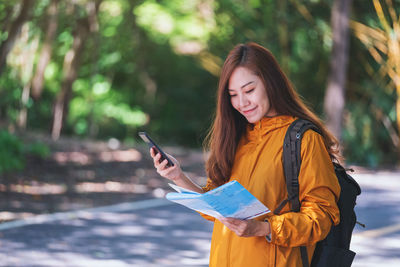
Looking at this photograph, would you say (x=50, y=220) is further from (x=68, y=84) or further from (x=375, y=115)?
(x=375, y=115)

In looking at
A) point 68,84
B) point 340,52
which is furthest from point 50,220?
point 68,84

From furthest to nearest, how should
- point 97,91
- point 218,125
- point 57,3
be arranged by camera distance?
1. point 97,91
2. point 57,3
3. point 218,125

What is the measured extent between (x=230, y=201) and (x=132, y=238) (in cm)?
564

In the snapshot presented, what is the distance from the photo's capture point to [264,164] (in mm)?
2691

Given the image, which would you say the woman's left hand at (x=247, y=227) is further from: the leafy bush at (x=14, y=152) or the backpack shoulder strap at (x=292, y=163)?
the leafy bush at (x=14, y=152)

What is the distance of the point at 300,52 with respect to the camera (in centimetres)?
2041

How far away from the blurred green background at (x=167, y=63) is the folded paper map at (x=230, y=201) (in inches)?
405

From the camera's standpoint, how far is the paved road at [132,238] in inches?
271

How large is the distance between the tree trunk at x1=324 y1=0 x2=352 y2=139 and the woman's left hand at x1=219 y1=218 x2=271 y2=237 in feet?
46.8

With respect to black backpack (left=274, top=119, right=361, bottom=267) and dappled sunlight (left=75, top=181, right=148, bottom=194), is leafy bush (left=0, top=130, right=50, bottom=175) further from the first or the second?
black backpack (left=274, top=119, right=361, bottom=267)

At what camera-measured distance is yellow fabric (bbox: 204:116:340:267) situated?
8.37ft

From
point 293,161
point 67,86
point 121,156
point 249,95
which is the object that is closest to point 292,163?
point 293,161

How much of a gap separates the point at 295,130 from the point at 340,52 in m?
14.5

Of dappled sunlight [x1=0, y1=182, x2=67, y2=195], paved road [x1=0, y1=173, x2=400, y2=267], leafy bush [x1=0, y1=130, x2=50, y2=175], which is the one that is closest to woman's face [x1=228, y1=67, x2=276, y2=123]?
paved road [x1=0, y1=173, x2=400, y2=267]
